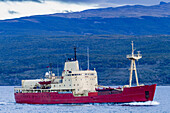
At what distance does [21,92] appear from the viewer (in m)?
82.9

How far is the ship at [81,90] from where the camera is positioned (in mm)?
70188

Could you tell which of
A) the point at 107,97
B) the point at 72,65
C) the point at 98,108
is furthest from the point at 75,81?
the point at 98,108

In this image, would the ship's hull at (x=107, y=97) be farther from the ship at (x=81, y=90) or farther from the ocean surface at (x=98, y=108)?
the ocean surface at (x=98, y=108)

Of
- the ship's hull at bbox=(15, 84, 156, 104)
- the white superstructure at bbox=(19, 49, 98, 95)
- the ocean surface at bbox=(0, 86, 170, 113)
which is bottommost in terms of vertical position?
the ocean surface at bbox=(0, 86, 170, 113)

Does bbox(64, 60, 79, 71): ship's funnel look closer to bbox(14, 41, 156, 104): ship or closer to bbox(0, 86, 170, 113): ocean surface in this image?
bbox(14, 41, 156, 104): ship

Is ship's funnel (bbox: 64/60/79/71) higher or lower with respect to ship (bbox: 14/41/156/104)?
higher

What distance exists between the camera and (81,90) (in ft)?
241

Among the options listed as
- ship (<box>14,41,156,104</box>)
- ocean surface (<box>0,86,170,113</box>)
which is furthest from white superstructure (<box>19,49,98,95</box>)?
ocean surface (<box>0,86,170,113</box>)

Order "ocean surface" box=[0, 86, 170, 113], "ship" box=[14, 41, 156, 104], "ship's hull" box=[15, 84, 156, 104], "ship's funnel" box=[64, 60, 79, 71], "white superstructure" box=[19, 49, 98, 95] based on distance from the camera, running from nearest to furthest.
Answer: "ocean surface" box=[0, 86, 170, 113] → "ship's hull" box=[15, 84, 156, 104] → "ship" box=[14, 41, 156, 104] → "white superstructure" box=[19, 49, 98, 95] → "ship's funnel" box=[64, 60, 79, 71]

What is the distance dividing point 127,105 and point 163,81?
9588 cm

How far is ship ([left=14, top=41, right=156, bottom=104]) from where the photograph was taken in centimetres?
7019

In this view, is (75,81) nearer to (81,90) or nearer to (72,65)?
(81,90)

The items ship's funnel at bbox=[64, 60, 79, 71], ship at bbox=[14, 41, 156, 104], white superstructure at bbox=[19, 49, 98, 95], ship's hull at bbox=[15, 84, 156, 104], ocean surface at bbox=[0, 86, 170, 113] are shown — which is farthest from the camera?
ship's funnel at bbox=[64, 60, 79, 71]

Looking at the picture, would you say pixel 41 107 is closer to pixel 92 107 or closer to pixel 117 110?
pixel 92 107
